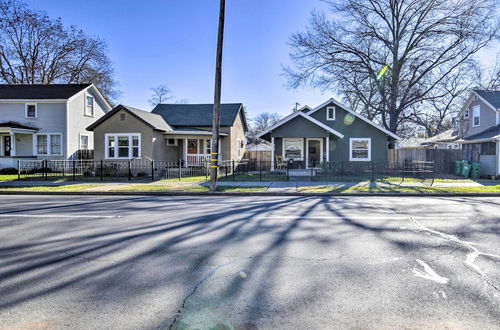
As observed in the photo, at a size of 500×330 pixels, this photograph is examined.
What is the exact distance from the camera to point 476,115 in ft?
89.2

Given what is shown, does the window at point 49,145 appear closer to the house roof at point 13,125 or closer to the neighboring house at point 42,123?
the neighboring house at point 42,123

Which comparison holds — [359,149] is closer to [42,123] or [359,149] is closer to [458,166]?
[458,166]

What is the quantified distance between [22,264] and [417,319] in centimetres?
516

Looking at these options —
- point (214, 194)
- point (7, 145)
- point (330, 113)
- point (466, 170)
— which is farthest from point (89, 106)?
point (466, 170)

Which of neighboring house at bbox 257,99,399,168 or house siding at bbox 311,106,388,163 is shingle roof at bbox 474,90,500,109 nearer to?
neighboring house at bbox 257,99,399,168

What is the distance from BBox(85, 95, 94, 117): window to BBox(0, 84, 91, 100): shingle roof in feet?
3.73

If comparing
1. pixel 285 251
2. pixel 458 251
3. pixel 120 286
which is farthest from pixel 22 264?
pixel 458 251

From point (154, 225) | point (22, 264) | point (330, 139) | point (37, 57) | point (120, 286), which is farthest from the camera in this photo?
point (37, 57)

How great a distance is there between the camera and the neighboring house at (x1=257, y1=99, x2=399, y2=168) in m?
22.7

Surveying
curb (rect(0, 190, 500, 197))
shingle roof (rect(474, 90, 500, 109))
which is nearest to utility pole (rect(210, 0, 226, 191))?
curb (rect(0, 190, 500, 197))

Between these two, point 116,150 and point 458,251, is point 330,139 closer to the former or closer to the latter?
point 116,150

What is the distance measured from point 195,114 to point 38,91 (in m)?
14.0

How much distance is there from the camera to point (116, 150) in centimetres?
2158

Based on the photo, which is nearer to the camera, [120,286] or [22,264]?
[120,286]
